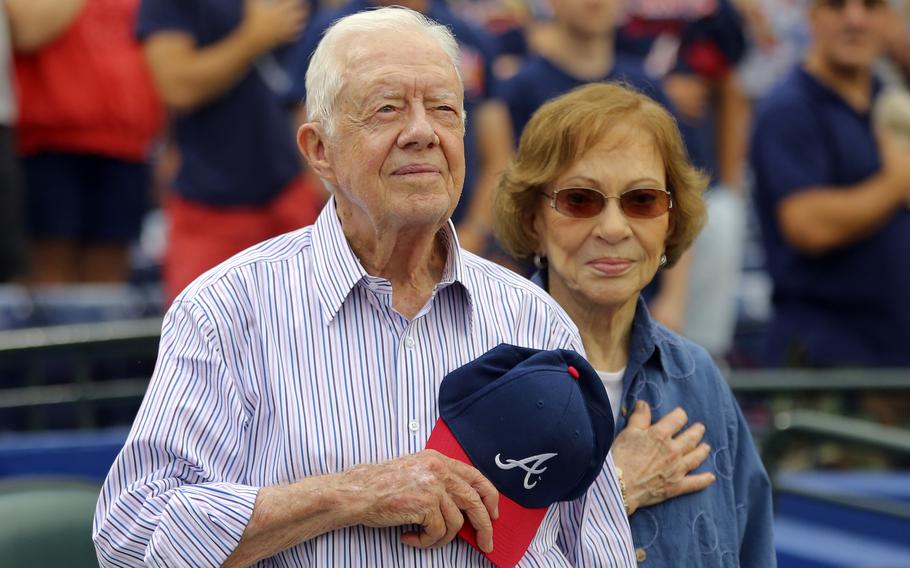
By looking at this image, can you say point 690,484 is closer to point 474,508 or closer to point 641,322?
point 641,322

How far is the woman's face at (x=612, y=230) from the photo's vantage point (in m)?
3.09

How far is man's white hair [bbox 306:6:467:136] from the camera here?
8.72 ft

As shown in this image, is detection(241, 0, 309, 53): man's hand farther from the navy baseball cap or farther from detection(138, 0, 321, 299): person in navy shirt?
the navy baseball cap

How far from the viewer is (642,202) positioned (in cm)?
311

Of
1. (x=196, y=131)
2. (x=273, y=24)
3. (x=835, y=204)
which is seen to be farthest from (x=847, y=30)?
(x=196, y=131)

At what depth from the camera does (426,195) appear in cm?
264

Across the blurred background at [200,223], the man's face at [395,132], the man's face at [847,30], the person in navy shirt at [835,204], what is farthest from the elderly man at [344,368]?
the man's face at [847,30]

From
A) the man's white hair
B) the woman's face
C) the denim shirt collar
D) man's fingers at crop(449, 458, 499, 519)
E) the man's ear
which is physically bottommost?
man's fingers at crop(449, 458, 499, 519)

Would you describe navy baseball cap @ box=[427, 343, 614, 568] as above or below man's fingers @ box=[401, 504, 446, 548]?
above

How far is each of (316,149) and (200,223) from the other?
3.28 meters

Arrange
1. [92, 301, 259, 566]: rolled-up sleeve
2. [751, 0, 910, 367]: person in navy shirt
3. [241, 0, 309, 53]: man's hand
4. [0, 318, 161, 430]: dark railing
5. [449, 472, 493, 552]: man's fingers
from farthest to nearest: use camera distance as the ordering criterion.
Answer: [751, 0, 910, 367]: person in navy shirt → [241, 0, 309, 53]: man's hand → [0, 318, 161, 430]: dark railing → [449, 472, 493, 552]: man's fingers → [92, 301, 259, 566]: rolled-up sleeve

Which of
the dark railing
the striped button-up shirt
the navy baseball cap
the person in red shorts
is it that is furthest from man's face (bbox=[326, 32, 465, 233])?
the person in red shorts

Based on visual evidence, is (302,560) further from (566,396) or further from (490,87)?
(490,87)

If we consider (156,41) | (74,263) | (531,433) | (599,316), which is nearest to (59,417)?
(74,263)
